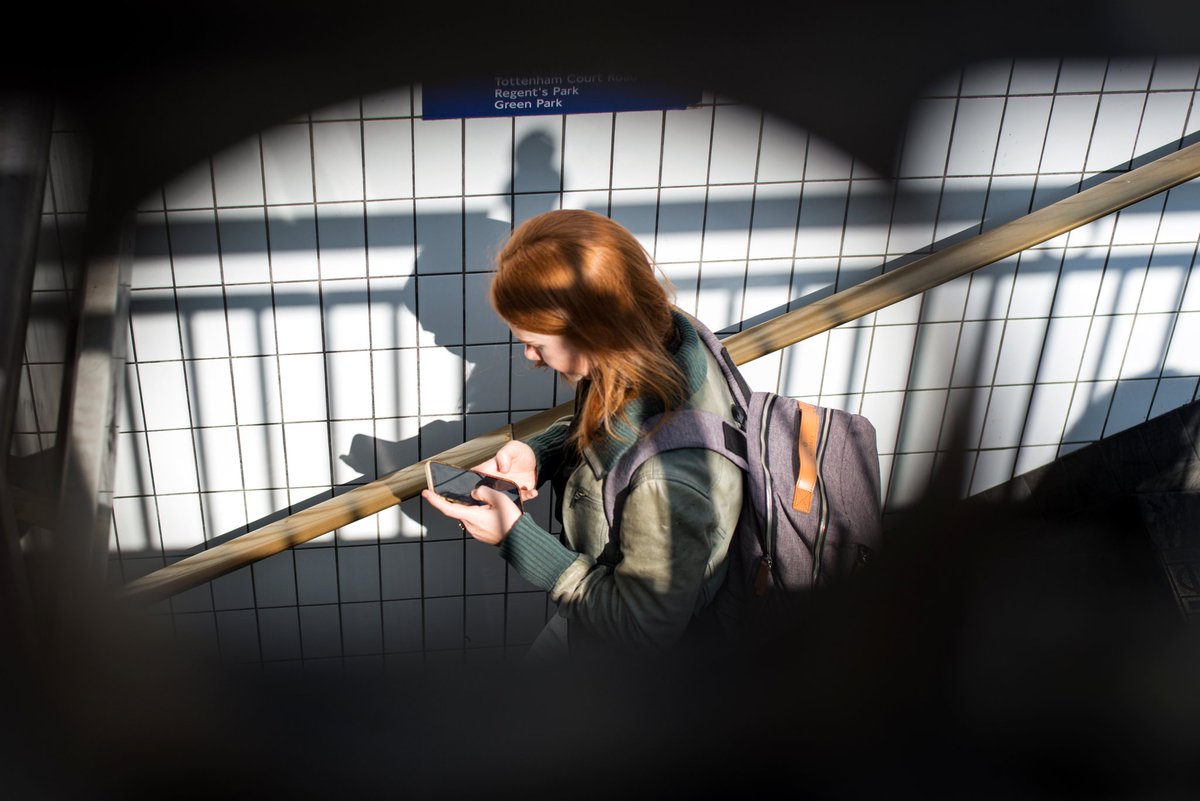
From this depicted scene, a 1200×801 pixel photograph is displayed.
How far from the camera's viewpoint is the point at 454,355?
7.81 ft

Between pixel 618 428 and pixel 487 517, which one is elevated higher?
pixel 618 428

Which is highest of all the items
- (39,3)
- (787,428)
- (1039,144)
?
(1039,144)

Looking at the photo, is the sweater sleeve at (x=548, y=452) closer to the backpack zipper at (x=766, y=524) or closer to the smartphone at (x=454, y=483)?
the smartphone at (x=454, y=483)

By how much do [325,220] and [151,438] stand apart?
717 mm

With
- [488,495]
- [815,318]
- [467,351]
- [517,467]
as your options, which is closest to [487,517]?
[488,495]

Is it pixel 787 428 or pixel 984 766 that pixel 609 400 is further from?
pixel 984 766

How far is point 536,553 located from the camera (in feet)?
4.45

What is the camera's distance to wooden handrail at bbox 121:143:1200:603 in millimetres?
1903

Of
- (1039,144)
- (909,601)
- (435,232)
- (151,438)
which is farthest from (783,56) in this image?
(151,438)

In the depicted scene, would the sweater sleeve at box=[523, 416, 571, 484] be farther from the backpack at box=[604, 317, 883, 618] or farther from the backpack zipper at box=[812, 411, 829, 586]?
the backpack zipper at box=[812, 411, 829, 586]

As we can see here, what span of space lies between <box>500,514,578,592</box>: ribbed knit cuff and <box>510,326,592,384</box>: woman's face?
21 cm

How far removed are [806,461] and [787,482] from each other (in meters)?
0.04

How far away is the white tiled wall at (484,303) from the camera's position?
2.11 meters

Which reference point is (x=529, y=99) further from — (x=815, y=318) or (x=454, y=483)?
(x=454, y=483)
